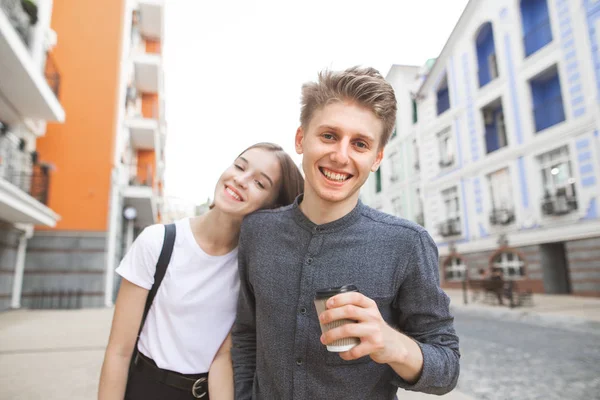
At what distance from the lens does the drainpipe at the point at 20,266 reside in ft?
27.0

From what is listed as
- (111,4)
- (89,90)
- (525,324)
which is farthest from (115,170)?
(525,324)

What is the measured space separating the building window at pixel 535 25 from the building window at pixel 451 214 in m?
5.30

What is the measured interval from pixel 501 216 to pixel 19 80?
12588 millimetres

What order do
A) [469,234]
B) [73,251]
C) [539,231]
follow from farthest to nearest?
[469,234], [539,231], [73,251]

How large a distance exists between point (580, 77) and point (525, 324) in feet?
21.3

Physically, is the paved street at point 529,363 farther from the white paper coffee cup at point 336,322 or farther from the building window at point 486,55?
the building window at point 486,55

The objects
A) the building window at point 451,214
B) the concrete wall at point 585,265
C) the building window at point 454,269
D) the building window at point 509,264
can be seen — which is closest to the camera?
the concrete wall at point 585,265

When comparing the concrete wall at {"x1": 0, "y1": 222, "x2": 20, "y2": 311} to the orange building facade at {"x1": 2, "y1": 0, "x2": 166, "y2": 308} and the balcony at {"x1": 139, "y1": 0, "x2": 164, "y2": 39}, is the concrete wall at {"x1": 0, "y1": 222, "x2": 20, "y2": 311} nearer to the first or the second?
the orange building facade at {"x1": 2, "y1": 0, "x2": 166, "y2": 308}

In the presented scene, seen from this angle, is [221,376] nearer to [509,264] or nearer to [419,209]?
[509,264]

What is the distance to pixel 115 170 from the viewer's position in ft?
32.0

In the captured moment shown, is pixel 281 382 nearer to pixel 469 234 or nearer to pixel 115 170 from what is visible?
pixel 115 170

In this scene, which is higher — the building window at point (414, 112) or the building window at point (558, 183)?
the building window at point (414, 112)

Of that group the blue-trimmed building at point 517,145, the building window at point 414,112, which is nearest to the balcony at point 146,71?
the blue-trimmed building at point 517,145

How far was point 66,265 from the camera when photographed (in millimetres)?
8836
